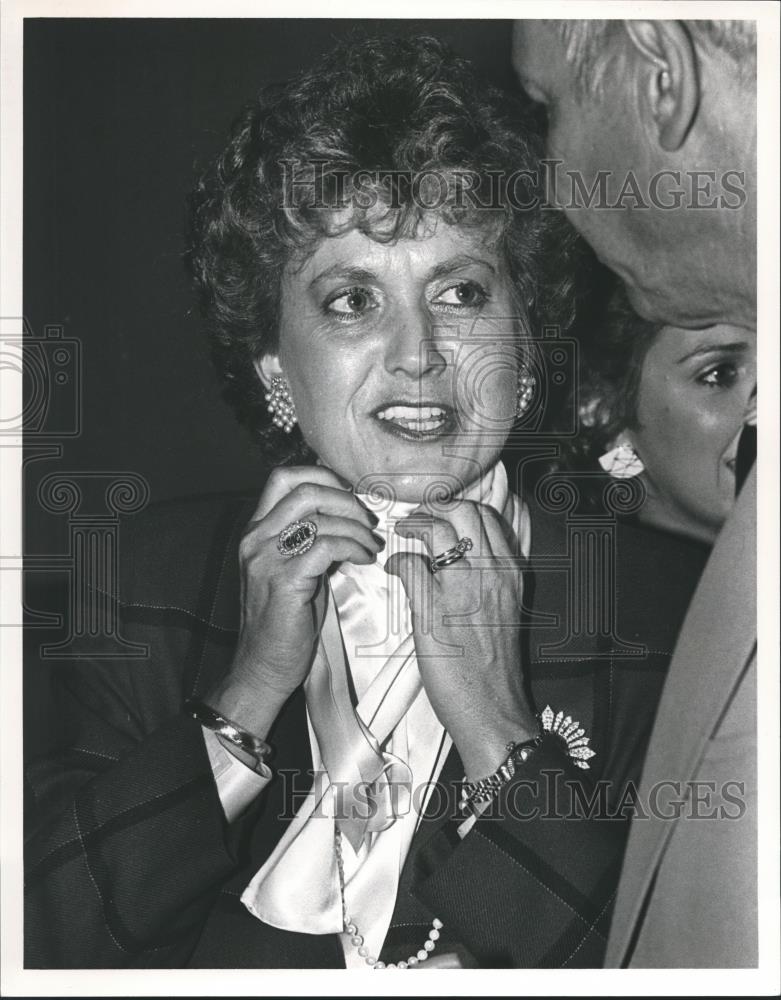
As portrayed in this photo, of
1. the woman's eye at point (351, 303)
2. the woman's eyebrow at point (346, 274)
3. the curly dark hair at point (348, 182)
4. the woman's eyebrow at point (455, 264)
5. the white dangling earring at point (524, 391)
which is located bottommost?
the white dangling earring at point (524, 391)

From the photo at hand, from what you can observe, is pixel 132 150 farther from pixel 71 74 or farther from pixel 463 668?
pixel 463 668

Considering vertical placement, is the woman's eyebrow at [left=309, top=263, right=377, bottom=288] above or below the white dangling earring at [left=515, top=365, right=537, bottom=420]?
above

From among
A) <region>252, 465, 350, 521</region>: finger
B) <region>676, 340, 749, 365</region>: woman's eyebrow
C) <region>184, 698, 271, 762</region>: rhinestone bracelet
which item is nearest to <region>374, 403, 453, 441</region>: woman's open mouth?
<region>252, 465, 350, 521</region>: finger

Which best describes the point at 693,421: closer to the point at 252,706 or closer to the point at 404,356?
the point at 404,356

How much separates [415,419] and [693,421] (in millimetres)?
404

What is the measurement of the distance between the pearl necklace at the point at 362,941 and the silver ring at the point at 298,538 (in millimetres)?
395

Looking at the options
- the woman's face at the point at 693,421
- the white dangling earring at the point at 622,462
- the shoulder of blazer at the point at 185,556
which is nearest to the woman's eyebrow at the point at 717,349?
the woman's face at the point at 693,421

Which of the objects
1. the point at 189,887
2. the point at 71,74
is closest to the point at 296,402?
the point at 71,74

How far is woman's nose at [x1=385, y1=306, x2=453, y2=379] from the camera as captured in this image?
1.53 m

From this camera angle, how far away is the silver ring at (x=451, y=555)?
5.13ft

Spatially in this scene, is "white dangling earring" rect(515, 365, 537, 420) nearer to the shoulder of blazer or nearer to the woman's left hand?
the woman's left hand

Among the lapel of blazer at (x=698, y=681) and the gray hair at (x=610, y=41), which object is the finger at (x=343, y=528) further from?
the gray hair at (x=610, y=41)

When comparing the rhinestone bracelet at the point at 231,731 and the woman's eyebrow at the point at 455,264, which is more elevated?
the woman's eyebrow at the point at 455,264

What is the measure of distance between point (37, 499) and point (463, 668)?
661 mm
